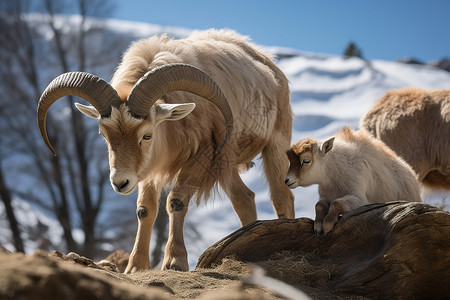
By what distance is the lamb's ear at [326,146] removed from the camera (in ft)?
18.1

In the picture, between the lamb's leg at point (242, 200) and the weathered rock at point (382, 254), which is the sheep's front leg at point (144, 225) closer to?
the weathered rock at point (382, 254)

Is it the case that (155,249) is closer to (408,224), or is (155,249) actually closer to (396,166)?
(396,166)

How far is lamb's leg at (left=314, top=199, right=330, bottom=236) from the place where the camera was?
502 centimetres

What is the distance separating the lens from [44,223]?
20.9 metres

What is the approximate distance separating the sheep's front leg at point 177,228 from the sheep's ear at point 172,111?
817mm

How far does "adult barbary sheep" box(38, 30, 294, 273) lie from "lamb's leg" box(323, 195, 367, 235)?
1.34m

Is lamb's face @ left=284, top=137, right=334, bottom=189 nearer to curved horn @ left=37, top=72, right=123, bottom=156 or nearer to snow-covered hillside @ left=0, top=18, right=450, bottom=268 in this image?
curved horn @ left=37, top=72, right=123, bottom=156

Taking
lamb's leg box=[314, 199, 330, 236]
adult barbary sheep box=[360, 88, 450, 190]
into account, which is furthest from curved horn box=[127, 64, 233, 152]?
adult barbary sheep box=[360, 88, 450, 190]

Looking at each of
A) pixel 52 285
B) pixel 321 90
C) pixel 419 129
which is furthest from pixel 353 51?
pixel 52 285

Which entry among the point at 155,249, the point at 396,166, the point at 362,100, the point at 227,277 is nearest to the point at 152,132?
the point at 227,277

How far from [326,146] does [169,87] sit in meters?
1.72

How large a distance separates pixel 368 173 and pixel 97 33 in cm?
1875

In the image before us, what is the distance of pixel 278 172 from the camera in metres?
7.61

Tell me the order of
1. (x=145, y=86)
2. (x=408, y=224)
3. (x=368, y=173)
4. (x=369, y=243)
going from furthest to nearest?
(x=368, y=173), (x=145, y=86), (x=369, y=243), (x=408, y=224)
